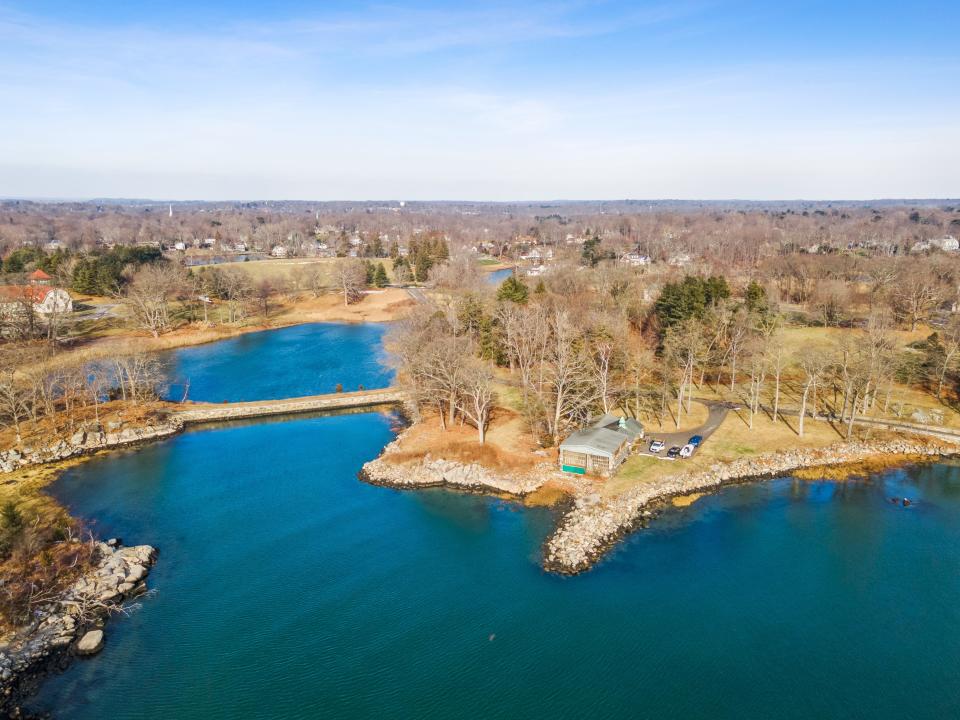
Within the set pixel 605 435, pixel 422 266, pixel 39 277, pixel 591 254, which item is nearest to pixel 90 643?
pixel 605 435

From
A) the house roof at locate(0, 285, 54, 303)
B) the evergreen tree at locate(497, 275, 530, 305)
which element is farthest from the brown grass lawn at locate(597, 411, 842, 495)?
the house roof at locate(0, 285, 54, 303)

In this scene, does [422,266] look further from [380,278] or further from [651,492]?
[651,492]

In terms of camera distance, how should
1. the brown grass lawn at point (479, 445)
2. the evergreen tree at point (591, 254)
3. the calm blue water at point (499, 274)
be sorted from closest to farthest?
the brown grass lawn at point (479, 445) < the evergreen tree at point (591, 254) < the calm blue water at point (499, 274)

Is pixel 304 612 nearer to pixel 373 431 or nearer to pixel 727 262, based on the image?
pixel 373 431

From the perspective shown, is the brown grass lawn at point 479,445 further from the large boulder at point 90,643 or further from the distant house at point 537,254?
the distant house at point 537,254

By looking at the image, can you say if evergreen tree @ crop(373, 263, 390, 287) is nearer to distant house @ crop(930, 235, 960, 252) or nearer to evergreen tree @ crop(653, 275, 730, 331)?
evergreen tree @ crop(653, 275, 730, 331)

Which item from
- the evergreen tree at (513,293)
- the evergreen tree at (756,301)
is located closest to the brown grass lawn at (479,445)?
the evergreen tree at (513,293)
